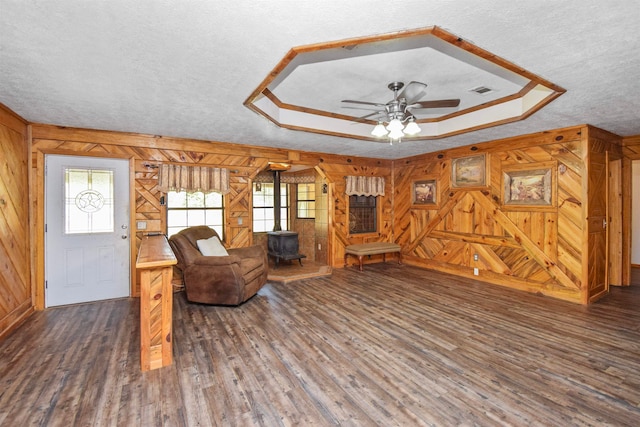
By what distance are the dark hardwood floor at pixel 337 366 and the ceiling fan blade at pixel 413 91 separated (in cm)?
251

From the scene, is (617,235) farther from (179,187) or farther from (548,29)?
(179,187)

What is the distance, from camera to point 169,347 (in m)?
2.55

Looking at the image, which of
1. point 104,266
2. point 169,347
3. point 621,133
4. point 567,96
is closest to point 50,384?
point 169,347

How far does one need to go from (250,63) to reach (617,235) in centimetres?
655

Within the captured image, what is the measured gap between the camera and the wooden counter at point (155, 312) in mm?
2451

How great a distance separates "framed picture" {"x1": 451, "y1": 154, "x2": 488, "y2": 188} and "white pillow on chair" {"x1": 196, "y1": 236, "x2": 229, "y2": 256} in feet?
15.3

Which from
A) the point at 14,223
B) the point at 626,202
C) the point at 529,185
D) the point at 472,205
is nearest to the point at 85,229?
the point at 14,223

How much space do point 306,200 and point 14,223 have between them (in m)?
5.32

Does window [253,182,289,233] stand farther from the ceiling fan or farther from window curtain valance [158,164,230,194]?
the ceiling fan

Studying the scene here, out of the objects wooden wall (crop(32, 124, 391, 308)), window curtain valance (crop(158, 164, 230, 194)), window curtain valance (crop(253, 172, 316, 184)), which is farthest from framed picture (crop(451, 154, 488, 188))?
window curtain valance (crop(158, 164, 230, 194))

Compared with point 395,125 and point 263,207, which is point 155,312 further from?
point 263,207

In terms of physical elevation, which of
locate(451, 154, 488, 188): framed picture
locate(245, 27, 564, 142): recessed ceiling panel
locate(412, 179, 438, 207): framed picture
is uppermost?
locate(245, 27, 564, 142): recessed ceiling panel

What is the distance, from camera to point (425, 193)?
21.0ft

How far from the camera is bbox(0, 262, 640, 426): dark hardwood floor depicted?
6.41ft
